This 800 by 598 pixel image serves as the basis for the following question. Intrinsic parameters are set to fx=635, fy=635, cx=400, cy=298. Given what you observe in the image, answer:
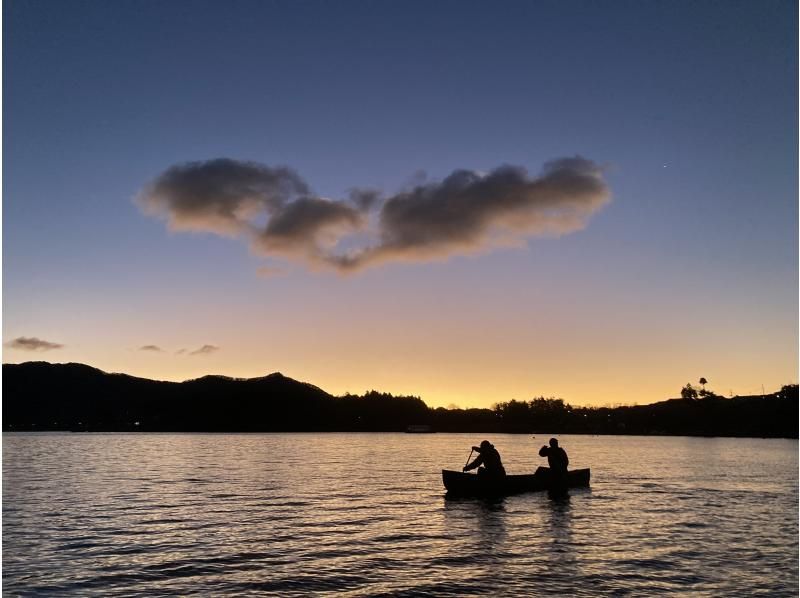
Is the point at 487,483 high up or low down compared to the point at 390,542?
up

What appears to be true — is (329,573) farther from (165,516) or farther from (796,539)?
(796,539)

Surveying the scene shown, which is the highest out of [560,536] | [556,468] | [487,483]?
[556,468]

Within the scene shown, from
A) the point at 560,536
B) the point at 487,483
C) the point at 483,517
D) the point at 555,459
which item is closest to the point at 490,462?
the point at 487,483

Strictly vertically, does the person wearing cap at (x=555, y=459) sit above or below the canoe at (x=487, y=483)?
above

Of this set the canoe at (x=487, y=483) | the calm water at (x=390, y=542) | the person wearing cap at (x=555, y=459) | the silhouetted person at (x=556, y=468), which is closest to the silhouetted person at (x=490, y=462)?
the canoe at (x=487, y=483)

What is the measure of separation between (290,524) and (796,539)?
23397mm

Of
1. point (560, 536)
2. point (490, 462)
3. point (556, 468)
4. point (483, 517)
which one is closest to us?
point (560, 536)

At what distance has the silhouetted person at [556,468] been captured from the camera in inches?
1713

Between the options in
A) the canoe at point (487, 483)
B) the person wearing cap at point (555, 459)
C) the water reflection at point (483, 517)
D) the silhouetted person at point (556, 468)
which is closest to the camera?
the water reflection at point (483, 517)

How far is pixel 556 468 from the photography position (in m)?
43.8

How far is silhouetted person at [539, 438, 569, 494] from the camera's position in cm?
4350

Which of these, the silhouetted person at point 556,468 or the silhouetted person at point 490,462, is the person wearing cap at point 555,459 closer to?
the silhouetted person at point 556,468

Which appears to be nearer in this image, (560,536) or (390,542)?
(390,542)

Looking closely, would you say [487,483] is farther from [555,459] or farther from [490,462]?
[555,459]
